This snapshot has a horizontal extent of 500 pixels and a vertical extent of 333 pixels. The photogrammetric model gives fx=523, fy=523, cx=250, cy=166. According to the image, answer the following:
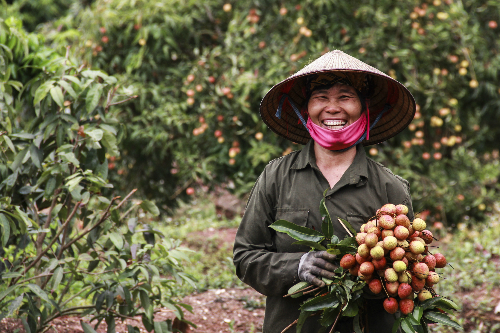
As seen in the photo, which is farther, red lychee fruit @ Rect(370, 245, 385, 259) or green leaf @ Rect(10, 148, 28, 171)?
green leaf @ Rect(10, 148, 28, 171)

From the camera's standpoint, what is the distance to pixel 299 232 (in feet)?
5.79

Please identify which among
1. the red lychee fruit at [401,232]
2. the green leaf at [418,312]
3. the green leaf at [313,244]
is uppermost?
the red lychee fruit at [401,232]

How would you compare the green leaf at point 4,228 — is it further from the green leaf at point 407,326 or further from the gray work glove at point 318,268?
the green leaf at point 407,326

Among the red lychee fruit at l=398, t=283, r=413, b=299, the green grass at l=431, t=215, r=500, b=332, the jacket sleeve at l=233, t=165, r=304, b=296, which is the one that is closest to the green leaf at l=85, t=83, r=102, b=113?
the jacket sleeve at l=233, t=165, r=304, b=296

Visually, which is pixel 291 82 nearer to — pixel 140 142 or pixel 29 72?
pixel 29 72

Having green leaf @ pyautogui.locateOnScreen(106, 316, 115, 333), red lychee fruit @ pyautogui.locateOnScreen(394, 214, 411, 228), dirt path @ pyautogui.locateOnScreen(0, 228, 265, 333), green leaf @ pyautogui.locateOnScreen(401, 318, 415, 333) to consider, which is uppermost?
red lychee fruit @ pyautogui.locateOnScreen(394, 214, 411, 228)

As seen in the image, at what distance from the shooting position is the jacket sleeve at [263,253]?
183 cm

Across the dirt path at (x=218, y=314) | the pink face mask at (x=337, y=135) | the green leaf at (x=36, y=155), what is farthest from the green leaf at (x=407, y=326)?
the green leaf at (x=36, y=155)

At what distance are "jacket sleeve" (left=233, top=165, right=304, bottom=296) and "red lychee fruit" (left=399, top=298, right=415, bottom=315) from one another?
356 mm

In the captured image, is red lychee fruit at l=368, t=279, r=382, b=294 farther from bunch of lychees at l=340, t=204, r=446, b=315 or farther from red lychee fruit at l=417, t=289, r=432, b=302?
red lychee fruit at l=417, t=289, r=432, b=302

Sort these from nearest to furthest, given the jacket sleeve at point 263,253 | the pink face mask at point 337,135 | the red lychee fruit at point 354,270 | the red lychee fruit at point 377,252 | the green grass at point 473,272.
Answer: the red lychee fruit at point 377,252, the red lychee fruit at point 354,270, the jacket sleeve at point 263,253, the pink face mask at point 337,135, the green grass at point 473,272

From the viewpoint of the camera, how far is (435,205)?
5289 mm

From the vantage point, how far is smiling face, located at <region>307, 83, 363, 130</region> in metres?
1.98

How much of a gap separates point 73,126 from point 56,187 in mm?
311
